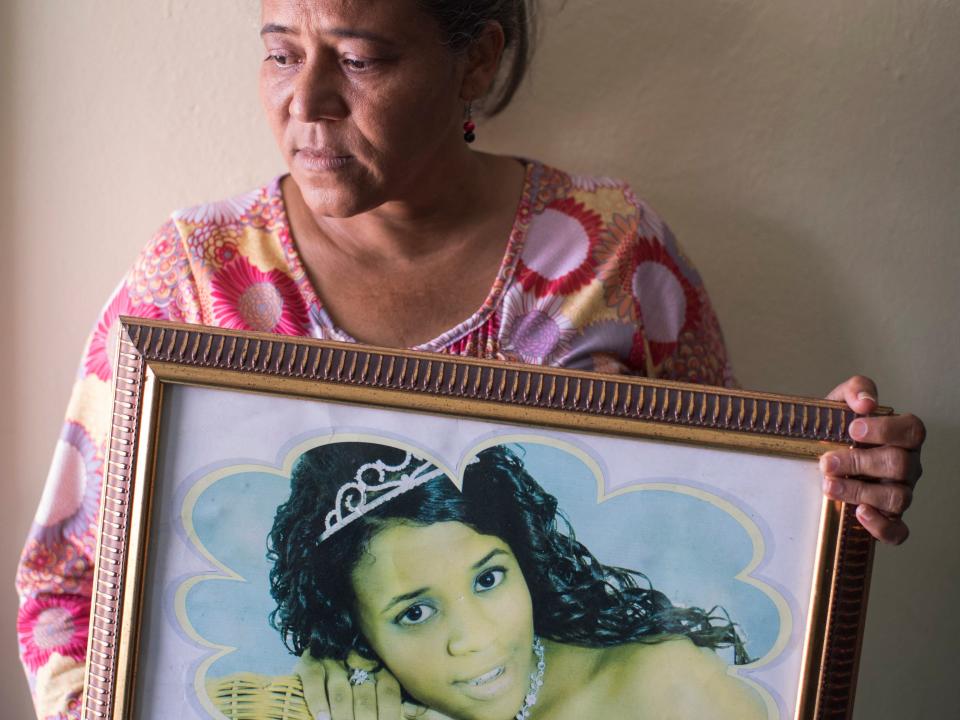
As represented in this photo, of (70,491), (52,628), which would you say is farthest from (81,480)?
(52,628)

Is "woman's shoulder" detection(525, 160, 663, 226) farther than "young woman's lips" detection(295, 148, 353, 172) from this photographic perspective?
Yes

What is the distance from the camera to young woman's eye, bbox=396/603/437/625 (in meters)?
0.72

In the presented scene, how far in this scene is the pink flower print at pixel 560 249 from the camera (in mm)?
998

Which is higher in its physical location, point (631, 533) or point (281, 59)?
point (281, 59)

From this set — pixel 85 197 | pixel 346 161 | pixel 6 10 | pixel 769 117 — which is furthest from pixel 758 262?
pixel 6 10

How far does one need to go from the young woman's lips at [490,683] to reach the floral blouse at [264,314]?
1.14 feet

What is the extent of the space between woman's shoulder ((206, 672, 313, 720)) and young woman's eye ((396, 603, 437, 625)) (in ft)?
0.34

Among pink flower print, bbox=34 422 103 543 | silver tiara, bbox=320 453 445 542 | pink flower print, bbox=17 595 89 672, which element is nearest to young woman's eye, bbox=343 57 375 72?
silver tiara, bbox=320 453 445 542

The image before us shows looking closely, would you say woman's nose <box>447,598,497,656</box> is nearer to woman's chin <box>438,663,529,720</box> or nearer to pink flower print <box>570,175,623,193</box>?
woman's chin <box>438,663,529,720</box>

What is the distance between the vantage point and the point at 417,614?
724mm

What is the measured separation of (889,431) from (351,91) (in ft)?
1.83

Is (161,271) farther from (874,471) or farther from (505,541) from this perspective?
(874,471)

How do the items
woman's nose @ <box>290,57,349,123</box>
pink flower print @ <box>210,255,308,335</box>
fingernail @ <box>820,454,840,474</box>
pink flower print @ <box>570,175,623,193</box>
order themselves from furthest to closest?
pink flower print @ <box>570,175,623,193</box>, pink flower print @ <box>210,255,308,335</box>, woman's nose @ <box>290,57,349,123</box>, fingernail @ <box>820,454,840,474</box>

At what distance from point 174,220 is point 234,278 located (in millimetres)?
103
